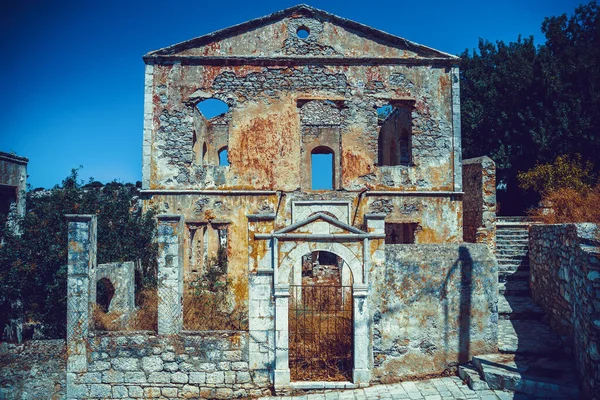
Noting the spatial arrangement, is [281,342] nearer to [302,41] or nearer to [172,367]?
[172,367]

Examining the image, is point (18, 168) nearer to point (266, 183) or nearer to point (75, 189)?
point (75, 189)

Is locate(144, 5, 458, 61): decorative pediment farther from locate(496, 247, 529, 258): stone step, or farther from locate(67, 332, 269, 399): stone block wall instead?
locate(67, 332, 269, 399): stone block wall

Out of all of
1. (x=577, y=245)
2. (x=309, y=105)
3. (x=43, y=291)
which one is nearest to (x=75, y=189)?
(x=43, y=291)

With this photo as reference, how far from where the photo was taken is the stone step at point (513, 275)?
1187cm

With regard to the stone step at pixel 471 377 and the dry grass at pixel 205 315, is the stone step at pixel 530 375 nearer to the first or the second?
the stone step at pixel 471 377

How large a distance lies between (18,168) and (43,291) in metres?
6.18

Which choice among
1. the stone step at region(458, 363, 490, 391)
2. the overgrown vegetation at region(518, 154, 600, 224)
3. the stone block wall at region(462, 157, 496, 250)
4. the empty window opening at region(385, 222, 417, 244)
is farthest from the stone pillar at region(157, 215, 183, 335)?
the overgrown vegetation at region(518, 154, 600, 224)

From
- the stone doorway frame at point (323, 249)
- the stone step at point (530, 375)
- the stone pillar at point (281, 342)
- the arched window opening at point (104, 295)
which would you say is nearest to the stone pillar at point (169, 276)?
the stone doorway frame at point (323, 249)

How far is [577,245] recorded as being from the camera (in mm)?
7156

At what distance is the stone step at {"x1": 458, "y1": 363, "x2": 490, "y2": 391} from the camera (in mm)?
7418

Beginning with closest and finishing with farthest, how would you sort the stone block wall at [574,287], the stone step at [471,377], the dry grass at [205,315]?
the stone block wall at [574,287] < the stone step at [471,377] < the dry grass at [205,315]

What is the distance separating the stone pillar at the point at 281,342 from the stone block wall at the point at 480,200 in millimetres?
7341

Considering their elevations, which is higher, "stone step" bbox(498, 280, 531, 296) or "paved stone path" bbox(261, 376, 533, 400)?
"stone step" bbox(498, 280, 531, 296)

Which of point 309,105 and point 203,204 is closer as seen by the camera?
point 203,204
